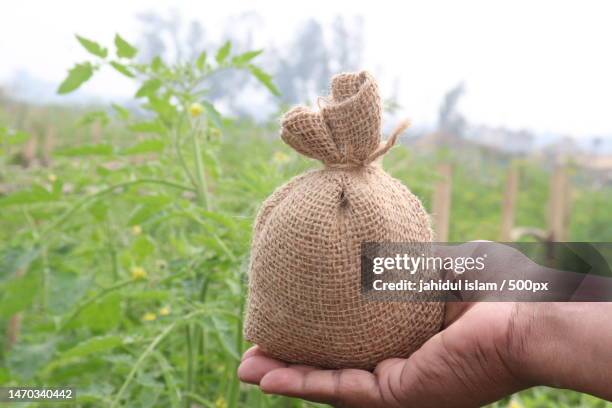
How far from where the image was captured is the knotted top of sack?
3.55 ft

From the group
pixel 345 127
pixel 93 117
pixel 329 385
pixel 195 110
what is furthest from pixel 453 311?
pixel 93 117

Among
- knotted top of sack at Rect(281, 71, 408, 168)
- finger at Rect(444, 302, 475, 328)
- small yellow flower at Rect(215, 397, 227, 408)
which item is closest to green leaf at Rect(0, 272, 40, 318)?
small yellow flower at Rect(215, 397, 227, 408)

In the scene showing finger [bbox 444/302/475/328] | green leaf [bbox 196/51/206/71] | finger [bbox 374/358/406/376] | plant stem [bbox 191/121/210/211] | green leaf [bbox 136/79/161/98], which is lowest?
finger [bbox 374/358/406/376]

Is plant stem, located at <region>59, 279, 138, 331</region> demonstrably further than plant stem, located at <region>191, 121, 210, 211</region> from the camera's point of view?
No

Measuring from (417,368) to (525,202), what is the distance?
6.74 m

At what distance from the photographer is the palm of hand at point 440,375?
3.19 ft

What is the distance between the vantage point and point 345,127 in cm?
109

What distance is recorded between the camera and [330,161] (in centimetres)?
112

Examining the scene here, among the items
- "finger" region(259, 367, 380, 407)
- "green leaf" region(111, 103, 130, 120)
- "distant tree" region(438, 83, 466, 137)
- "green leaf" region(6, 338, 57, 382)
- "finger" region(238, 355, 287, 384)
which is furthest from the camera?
"distant tree" region(438, 83, 466, 137)

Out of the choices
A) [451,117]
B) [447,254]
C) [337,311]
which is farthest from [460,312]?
[451,117]

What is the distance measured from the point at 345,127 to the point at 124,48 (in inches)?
29.3

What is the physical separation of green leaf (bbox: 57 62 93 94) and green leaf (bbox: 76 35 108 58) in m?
0.06

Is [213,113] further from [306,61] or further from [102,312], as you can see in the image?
[306,61]

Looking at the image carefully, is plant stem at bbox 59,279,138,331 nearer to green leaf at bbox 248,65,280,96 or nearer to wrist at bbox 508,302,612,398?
green leaf at bbox 248,65,280,96
